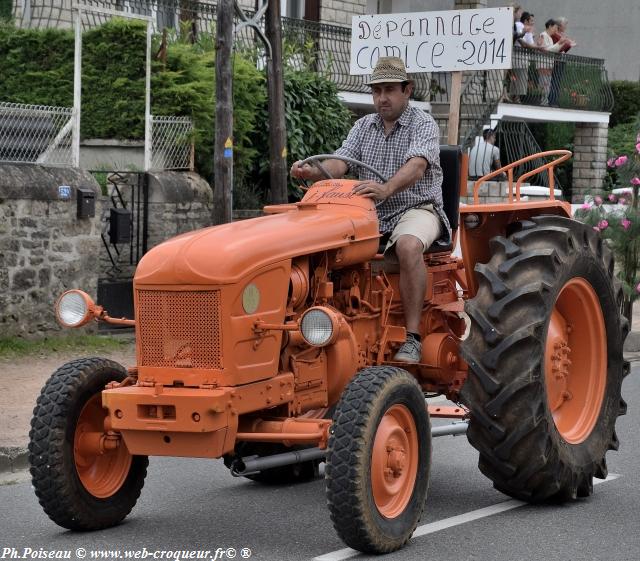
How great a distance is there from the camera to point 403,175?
310 inches

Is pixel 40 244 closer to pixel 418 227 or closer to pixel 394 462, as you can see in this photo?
pixel 418 227

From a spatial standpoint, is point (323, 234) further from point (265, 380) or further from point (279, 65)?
point (279, 65)

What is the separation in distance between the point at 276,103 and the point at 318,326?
8.94 meters

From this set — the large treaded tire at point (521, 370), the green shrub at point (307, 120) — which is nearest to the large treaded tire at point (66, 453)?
the large treaded tire at point (521, 370)

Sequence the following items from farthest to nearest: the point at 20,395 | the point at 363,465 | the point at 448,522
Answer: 1. the point at 20,395
2. the point at 448,522
3. the point at 363,465

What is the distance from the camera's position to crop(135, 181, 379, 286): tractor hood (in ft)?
21.3

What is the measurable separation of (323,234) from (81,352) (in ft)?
22.7

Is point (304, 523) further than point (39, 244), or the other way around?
point (39, 244)

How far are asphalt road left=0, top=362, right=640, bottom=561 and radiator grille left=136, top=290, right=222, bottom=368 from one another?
36.4 inches

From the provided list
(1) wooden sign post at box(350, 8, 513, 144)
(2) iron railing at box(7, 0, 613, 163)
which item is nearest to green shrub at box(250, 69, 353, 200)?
(2) iron railing at box(7, 0, 613, 163)

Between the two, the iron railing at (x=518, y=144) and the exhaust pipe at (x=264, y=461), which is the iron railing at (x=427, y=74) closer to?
the iron railing at (x=518, y=144)

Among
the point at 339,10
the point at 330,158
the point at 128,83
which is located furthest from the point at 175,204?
the point at 339,10

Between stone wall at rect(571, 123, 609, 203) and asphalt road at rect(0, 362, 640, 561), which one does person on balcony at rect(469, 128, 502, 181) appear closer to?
stone wall at rect(571, 123, 609, 203)

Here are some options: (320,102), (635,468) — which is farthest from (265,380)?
(320,102)
